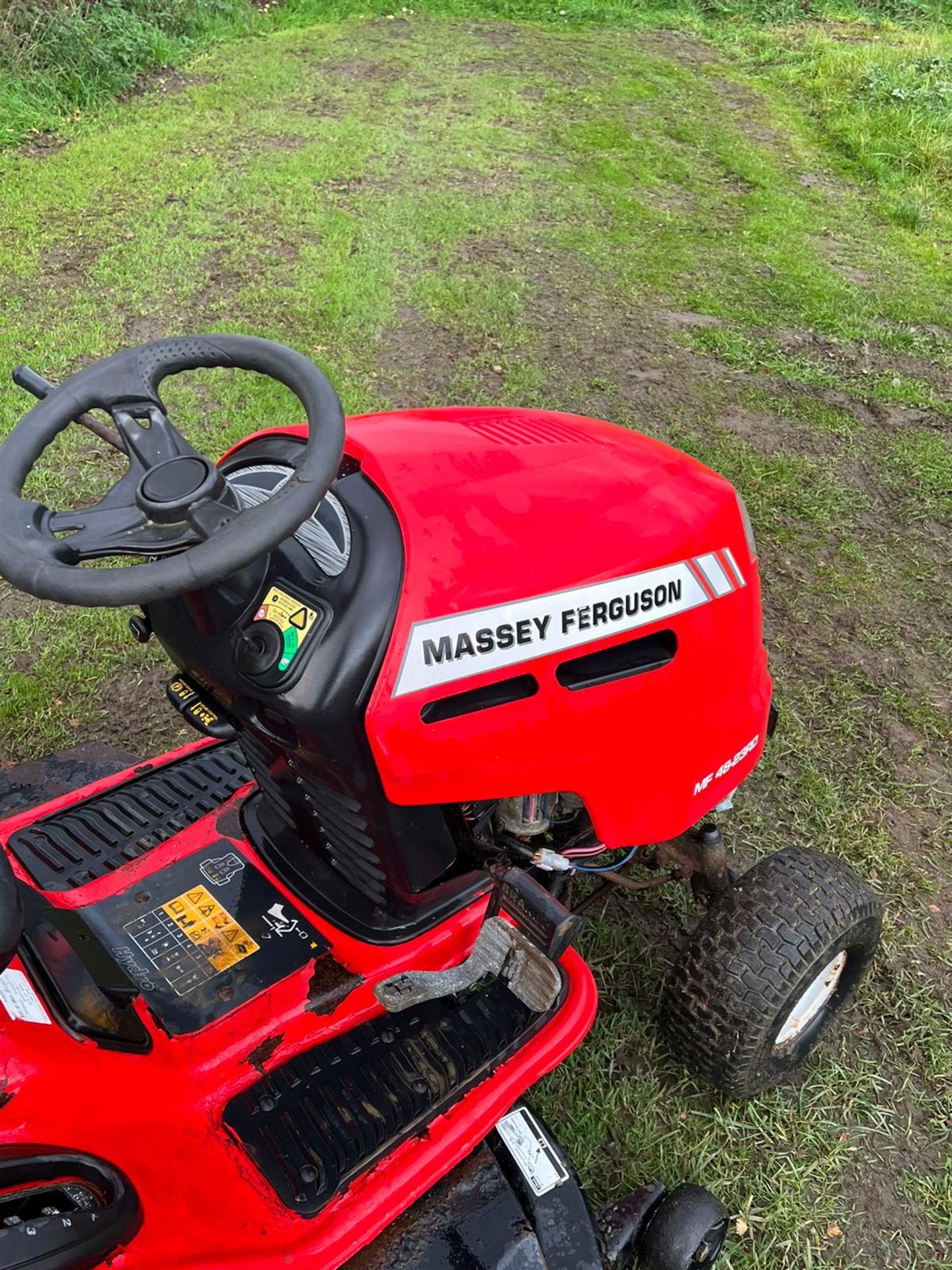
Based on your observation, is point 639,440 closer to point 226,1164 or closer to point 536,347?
point 226,1164

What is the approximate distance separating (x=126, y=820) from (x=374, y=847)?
689mm

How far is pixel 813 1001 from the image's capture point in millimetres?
2137

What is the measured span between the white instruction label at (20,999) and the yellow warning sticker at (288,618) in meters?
0.65

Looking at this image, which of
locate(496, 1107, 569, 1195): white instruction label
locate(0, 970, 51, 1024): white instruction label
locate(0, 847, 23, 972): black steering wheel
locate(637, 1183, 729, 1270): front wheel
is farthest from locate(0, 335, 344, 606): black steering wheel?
locate(637, 1183, 729, 1270): front wheel

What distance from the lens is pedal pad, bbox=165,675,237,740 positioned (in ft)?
5.61

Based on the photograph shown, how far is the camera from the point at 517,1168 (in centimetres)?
177

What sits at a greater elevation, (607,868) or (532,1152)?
(607,868)

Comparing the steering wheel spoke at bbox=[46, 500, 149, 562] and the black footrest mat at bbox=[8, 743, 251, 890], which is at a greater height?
the steering wheel spoke at bbox=[46, 500, 149, 562]

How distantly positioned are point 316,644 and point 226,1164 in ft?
2.90

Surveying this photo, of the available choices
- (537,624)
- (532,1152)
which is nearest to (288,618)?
(537,624)

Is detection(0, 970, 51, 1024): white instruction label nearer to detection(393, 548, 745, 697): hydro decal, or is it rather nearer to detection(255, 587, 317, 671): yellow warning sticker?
detection(255, 587, 317, 671): yellow warning sticker

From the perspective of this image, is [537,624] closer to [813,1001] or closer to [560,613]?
[560,613]

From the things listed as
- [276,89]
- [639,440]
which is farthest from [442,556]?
[276,89]

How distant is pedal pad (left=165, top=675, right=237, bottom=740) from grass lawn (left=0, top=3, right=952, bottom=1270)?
3.84 ft
